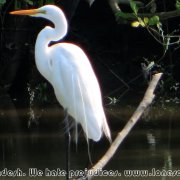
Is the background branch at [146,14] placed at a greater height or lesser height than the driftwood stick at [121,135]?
greater

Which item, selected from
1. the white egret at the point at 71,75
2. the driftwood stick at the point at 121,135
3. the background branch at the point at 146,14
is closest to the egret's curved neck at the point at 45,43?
the white egret at the point at 71,75

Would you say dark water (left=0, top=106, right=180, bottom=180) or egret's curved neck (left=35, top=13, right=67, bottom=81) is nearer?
egret's curved neck (left=35, top=13, right=67, bottom=81)

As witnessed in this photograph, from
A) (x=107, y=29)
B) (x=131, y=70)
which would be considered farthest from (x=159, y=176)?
(x=107, y=29)

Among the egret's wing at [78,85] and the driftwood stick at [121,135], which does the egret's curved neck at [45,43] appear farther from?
the driftwood stick at [121,135]

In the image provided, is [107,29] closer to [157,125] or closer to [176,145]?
[157,125]

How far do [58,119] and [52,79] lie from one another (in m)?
3.02

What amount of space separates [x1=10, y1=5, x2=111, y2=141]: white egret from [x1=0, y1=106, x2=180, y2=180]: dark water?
1304 millimetres

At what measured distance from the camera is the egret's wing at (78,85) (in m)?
3.99

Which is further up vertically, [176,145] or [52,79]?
[52,79]

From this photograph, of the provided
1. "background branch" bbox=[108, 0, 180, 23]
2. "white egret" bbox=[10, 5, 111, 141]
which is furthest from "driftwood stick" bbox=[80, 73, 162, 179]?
"background branch" bbox=[108, 0, 180, 23]

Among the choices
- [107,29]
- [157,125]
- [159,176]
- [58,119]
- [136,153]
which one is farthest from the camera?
[107,29]

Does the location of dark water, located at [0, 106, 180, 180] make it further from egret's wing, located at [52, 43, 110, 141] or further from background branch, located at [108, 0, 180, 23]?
egret's wing, located at [52, 43, 110, 141]

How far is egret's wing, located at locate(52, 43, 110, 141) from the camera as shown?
3.99 metres

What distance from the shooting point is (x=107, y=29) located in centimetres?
997
